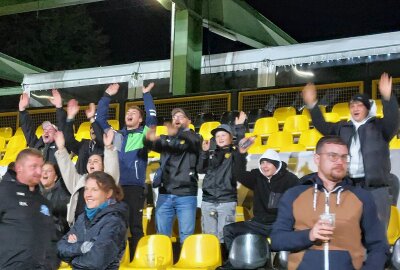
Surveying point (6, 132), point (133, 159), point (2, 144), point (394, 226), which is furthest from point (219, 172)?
point (6, 132)

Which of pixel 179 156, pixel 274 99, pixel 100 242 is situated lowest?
pixel 100 242

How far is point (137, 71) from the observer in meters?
15.8

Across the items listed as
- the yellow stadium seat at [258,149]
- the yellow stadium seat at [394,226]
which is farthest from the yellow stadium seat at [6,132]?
the yellow stadium seat at [394,226]

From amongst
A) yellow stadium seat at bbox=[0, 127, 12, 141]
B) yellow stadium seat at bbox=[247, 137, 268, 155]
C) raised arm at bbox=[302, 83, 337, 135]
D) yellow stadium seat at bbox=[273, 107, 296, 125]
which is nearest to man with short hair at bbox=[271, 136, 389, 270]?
raised arm at bbox=[302, 83, 337, 135]

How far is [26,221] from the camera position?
15.4 ft

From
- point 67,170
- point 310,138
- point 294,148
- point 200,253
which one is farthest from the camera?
point 310,138

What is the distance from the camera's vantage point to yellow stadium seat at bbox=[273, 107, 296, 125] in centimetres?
1020

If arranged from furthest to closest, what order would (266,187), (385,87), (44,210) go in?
1. (266,187)
2. (385,87)
3. (44,210)

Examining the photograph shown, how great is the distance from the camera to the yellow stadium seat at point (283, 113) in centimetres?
1020

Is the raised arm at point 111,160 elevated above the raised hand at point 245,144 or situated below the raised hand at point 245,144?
below

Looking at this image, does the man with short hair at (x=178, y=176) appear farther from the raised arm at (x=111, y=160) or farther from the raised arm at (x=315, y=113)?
the raised arm at (x=315, y=113)

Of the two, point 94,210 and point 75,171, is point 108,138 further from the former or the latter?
point 94,210

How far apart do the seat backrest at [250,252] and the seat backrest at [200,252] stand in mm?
723

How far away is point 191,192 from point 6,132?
590cm
